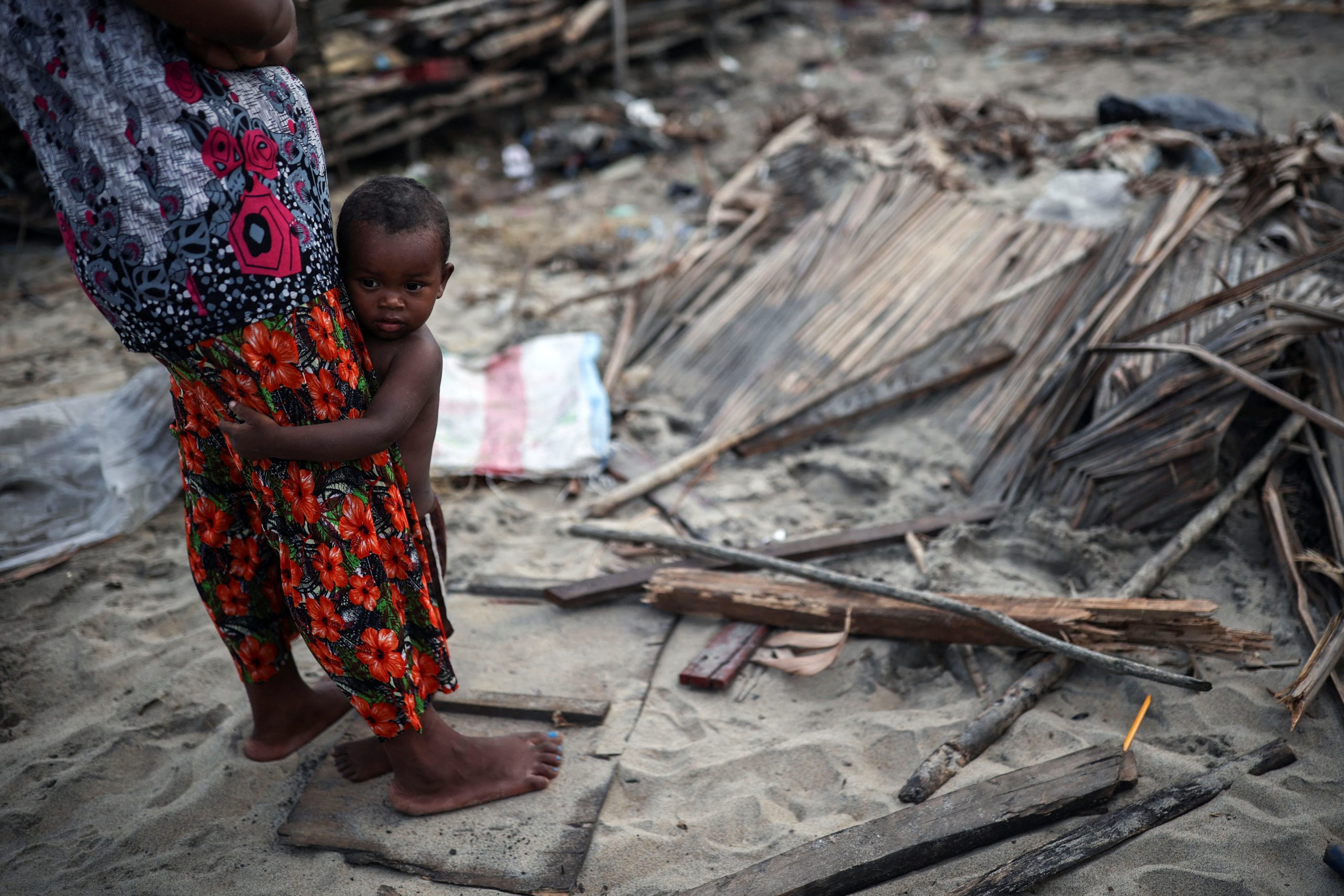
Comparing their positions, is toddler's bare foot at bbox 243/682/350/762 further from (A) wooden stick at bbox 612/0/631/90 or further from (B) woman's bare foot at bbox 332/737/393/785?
(A) wooden stick at bbox 612/0/631/90

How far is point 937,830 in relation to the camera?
Answer: 6.23ft

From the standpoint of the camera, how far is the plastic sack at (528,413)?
356cm

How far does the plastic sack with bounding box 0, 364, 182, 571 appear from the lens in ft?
9.82

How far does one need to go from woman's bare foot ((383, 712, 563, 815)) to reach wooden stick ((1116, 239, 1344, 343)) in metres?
2.39

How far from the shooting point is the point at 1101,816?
1.95 meters

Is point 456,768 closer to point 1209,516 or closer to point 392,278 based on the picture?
point 392,278

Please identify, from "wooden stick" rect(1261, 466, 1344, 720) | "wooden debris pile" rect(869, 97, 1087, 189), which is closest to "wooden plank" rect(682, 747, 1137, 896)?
"wooden stick" rect(1261, 466, 1344, 720)

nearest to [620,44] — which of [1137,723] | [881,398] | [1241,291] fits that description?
[881,398]

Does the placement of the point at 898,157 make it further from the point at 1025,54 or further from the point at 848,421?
the point at 1025,54

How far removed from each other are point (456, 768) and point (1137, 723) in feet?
5.56

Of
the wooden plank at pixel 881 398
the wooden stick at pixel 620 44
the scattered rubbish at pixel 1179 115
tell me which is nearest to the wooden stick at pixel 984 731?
the wooden plank at pixel 881 398

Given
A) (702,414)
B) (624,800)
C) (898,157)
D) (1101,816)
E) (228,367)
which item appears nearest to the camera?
(228,367)

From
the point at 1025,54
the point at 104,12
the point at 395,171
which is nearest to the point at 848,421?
the point at 104,12

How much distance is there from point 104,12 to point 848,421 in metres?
2.84
